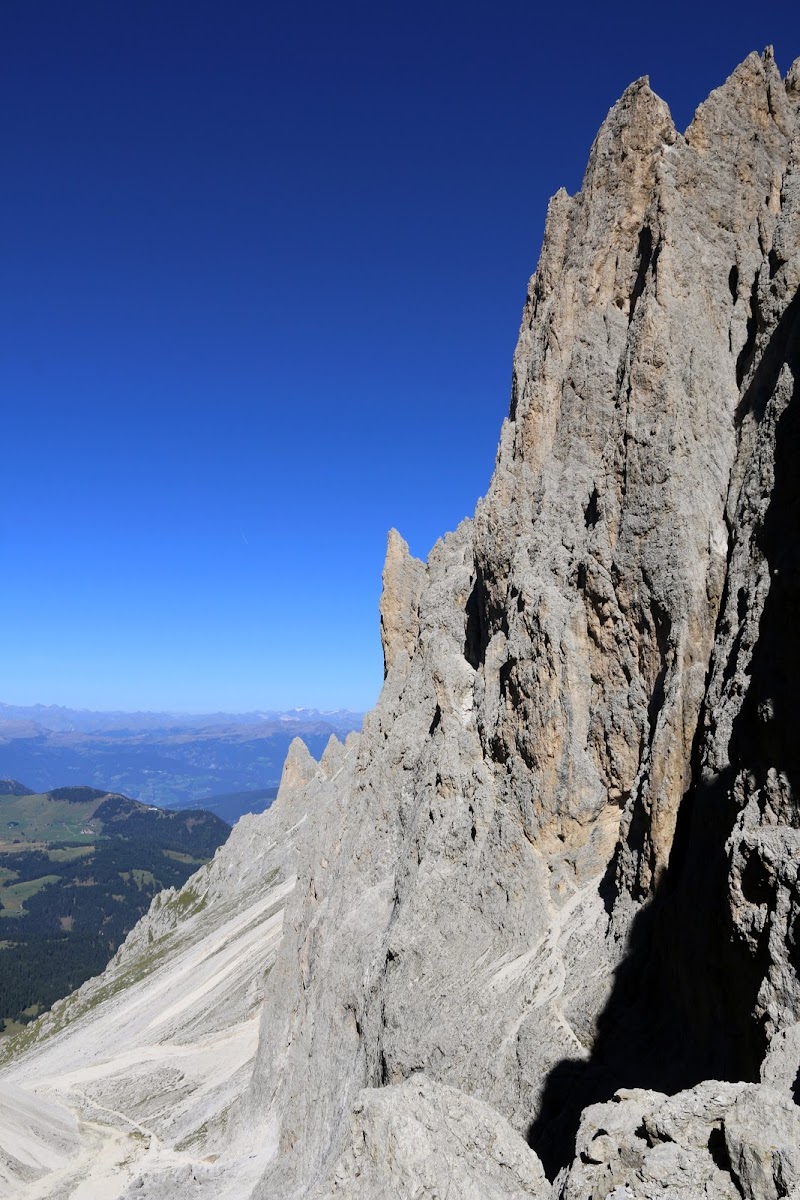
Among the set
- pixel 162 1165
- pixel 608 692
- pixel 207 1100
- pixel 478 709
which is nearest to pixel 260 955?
pixel 207 1100

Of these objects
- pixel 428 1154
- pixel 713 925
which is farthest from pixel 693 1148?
pixel 713 925

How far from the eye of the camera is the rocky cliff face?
1289 centimetres

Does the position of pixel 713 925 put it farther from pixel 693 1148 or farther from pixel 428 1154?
pixel 428 1154

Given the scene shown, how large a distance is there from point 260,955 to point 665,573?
6578cm

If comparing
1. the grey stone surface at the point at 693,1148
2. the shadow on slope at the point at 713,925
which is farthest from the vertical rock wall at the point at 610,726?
the grey stone surface at the point at 693,1148

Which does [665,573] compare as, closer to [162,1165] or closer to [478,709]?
[478,709]

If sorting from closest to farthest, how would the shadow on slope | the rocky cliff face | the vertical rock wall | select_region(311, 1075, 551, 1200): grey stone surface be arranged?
select_region(311, 1075, 551, 1200): grey stone surface → the rocky cliff face → the shadow on slope → the vertical rock wall

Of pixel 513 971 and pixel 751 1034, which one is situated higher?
pixel 751 1034

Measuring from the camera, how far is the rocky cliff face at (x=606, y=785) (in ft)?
42.3

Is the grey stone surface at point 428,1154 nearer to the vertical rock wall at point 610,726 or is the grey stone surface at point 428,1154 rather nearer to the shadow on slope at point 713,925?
the vertical rock wall at point 610,726

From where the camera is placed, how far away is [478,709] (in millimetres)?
31766

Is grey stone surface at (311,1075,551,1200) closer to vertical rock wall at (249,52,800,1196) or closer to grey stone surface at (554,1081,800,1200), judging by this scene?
vertical rock wall at (249,52,800,1196)

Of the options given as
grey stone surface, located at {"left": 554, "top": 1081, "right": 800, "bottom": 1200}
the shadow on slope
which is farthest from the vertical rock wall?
grey stone surface, located at {"left": 554, "top": 1081, "right": 800, "bottom": 1200}

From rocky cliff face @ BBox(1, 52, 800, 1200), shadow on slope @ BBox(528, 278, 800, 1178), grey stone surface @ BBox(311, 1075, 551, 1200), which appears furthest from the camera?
shadow on slope @ BBox(528, 278, 800, 1178)
